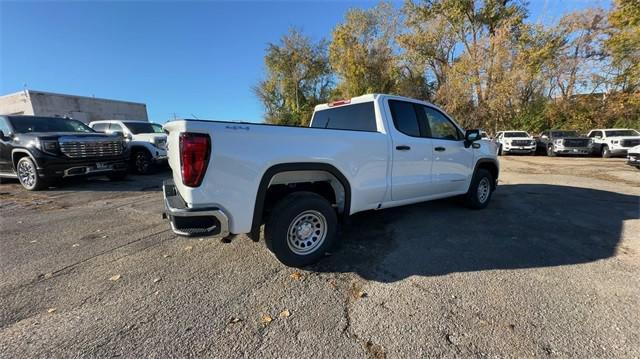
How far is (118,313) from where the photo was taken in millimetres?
2416

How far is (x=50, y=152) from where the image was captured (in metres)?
6.83

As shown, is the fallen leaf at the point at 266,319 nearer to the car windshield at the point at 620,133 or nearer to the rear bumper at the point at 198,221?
the rear bumper at the point at 198,221

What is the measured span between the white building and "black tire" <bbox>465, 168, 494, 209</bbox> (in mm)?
29225

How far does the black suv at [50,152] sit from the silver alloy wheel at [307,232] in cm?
687

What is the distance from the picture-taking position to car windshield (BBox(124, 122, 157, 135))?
11.1 metres

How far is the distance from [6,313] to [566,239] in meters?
5.96

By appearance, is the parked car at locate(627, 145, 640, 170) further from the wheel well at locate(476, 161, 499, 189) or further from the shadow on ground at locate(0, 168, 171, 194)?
Result: the shadow on ground at locate(0, 168, 171, 194)

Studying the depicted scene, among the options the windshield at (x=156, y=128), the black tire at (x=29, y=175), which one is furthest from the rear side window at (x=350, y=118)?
the windshield at (x=156, y=128)

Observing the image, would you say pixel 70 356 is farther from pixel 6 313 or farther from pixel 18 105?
pixel 18 105

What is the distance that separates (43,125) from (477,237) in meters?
10.1

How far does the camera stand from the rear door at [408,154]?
3.88 m

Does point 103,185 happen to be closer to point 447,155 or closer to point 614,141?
point 447,155

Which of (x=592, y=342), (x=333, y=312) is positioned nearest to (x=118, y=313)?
(x=333, y=312)

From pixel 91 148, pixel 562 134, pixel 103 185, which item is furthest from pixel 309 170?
pixel 562 134
